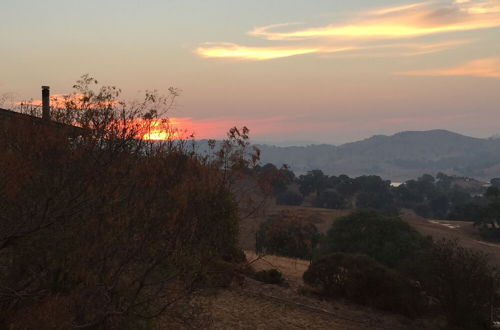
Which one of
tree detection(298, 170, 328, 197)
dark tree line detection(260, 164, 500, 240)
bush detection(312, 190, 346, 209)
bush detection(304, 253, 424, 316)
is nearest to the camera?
bush detection(304, 253, 424, 316)

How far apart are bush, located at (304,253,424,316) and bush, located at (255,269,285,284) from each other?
150 cm

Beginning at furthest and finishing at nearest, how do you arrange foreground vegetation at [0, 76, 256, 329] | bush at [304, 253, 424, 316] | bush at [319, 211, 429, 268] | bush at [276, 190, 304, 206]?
bush at [276, 190, 304, 206]
bush at [319, 211, 429, 268]
bush at [304, 253, 424, 316]
foreground vegetation at [0, 76, 256, 329]

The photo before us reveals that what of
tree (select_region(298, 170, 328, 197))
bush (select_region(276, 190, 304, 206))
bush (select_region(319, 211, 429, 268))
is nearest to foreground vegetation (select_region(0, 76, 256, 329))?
bush (select_region(319, 211, 429, 268))

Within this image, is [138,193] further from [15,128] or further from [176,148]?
[176,148]

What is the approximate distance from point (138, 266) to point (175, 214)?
2.38 m

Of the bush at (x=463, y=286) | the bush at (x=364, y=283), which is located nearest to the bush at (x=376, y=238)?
the bush at (x=364, y=283)

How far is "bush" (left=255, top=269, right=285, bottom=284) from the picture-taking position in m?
23.8

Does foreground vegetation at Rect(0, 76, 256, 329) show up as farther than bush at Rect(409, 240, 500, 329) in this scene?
No

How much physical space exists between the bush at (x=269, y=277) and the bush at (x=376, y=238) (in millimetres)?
6974

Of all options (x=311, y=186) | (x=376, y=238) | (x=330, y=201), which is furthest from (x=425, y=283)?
(x=311, y=186)

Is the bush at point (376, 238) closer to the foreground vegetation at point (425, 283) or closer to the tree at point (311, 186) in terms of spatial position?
the foreground vegetation at point (425, 283)

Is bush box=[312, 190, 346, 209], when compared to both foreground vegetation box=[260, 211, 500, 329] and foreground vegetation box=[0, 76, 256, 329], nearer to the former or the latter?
foreground vegetation box=[260, 211, 500, 329]

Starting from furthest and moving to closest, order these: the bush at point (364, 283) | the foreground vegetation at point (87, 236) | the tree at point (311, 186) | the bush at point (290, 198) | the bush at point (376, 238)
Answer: the tree at point (311, 186) → the bush at point (290, 198) → the bush at point (376, 238) → the bush at point (364, 283) → the foreground vegetation at point (87, 236)

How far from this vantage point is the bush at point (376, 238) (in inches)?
1060
